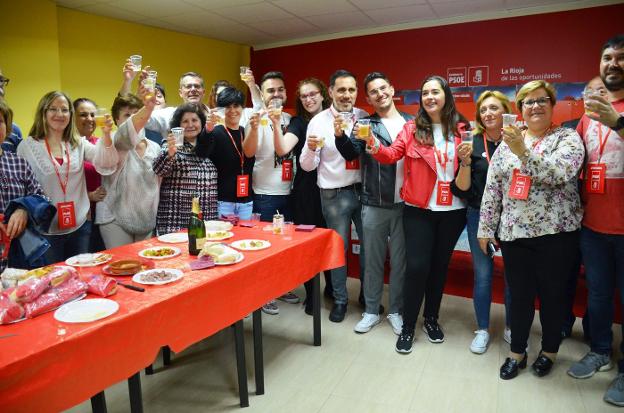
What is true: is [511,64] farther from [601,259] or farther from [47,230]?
[47,230]

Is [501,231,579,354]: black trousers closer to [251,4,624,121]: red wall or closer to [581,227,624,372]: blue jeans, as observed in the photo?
[581,227,624,372]: blue jeans

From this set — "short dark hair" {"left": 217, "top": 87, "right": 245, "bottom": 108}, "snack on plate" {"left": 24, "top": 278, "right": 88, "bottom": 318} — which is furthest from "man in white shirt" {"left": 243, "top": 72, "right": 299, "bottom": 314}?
"snack on plate" {"left": 24, "top": 278, "right": 88, "bottom": 318}

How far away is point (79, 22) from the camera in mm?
5516

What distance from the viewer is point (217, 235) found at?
100 inches

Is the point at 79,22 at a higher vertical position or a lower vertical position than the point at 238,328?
higher

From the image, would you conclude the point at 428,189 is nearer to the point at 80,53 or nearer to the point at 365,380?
the point at 365,380

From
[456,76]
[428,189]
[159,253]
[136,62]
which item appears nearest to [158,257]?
[159,253]

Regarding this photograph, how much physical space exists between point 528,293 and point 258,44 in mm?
6809

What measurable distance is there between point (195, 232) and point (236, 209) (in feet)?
3.06

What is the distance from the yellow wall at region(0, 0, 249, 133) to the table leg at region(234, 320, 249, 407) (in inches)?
166

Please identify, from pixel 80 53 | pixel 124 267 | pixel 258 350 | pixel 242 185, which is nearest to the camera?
pixel 124 267

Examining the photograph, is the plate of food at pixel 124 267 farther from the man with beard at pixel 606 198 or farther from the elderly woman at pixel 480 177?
the man with beard at pixel 606 198

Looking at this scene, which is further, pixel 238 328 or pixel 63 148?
pixel 63 148

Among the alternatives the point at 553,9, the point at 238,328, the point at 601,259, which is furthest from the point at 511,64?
the point at 238,328
